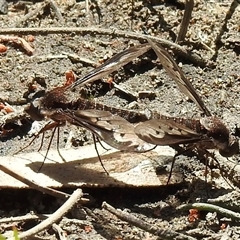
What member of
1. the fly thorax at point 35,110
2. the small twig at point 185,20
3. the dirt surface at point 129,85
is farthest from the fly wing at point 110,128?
the small twig at point 185,20

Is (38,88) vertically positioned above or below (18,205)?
above

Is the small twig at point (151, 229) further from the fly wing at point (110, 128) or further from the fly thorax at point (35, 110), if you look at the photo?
the fly thorax at point (35, 110)

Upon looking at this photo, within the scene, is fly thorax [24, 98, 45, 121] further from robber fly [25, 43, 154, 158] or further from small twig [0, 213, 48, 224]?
small twig [0, 213, 48, 224]

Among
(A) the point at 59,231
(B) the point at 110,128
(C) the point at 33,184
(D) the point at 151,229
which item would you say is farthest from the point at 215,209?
(C) the point at 33,184

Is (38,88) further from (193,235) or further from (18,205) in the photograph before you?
(193,235)

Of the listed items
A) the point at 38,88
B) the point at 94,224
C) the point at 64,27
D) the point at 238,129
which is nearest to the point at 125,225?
the point at 94,224

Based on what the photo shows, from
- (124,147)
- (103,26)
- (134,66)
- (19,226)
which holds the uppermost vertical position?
(103,26)

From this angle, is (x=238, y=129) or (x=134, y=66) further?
(x=134, y=66)
